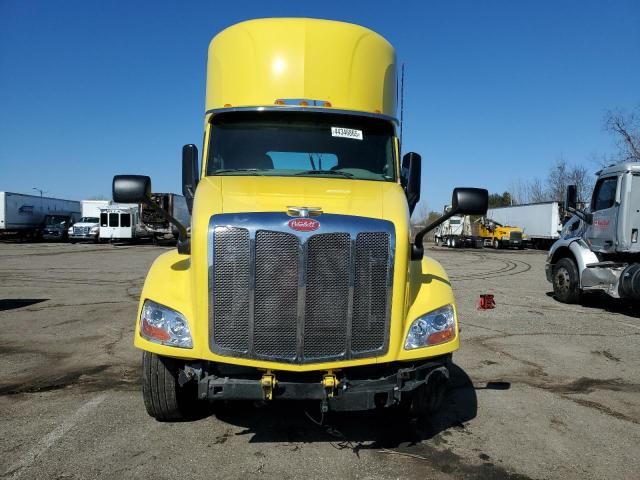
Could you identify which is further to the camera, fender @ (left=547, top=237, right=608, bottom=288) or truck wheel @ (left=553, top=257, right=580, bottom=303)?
truck wheel @ (left=553, top=257, right=580, bottom=303)

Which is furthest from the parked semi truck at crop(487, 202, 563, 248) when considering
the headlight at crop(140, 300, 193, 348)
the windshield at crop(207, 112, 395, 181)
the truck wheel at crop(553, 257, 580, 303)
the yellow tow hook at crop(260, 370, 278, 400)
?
the headlight at crop(140, 300, 193, 348)

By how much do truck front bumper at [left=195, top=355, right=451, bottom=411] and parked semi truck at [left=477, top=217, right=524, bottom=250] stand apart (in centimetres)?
4121

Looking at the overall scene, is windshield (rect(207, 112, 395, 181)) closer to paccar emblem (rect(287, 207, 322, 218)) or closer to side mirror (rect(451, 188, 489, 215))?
side mirror (rect(451, 188, 489, 215))

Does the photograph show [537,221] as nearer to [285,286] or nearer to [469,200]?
[469,200]

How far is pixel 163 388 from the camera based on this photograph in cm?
402

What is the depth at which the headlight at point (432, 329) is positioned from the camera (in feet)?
12.4

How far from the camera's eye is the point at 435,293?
4051 mm

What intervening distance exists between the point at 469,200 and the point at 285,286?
1717 mm

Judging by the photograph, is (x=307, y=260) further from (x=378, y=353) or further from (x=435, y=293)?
(x=435, y=293)

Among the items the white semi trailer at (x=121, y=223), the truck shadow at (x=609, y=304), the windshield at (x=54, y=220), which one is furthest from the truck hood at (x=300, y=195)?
the windshield at (x=54, y=220)

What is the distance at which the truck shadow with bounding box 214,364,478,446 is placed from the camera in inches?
161

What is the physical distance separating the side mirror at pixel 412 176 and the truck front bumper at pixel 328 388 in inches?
74.3

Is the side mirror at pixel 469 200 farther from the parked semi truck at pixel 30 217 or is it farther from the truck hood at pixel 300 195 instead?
the parked semi truck at pixel 30 217

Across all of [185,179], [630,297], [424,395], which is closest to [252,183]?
[185,179]
